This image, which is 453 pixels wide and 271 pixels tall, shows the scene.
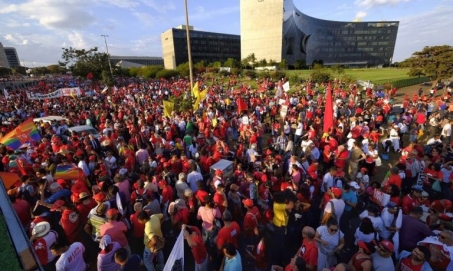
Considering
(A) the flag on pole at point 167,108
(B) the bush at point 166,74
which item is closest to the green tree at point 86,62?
(B) the bush at point 166,74

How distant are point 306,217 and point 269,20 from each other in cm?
8566

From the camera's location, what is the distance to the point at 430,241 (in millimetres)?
3268

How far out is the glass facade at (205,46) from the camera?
95.0 m

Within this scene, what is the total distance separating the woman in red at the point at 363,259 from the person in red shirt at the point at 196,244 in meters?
2.17

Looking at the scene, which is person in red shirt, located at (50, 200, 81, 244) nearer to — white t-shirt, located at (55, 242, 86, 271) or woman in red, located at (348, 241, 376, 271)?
white t-shirt, located at (55, 242, 86, 271)

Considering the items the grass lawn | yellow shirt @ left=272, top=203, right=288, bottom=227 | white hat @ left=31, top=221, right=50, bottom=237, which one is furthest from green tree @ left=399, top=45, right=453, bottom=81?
the grass lawn

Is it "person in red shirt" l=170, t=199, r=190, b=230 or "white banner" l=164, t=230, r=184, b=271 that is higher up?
"white banner" l=164, t=230, r=184, b=271

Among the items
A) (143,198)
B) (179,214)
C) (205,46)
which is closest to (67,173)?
(143,198)

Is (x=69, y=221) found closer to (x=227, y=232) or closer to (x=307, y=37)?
(x=227, y=232)

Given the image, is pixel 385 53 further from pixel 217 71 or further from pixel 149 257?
pixel 149 257

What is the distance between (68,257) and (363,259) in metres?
4.05

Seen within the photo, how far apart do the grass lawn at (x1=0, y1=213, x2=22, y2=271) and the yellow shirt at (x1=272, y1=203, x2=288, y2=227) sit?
370 cm

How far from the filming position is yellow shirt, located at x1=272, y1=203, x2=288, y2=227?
14.6 ft

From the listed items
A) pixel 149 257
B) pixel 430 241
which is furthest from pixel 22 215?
pixel 430 241
